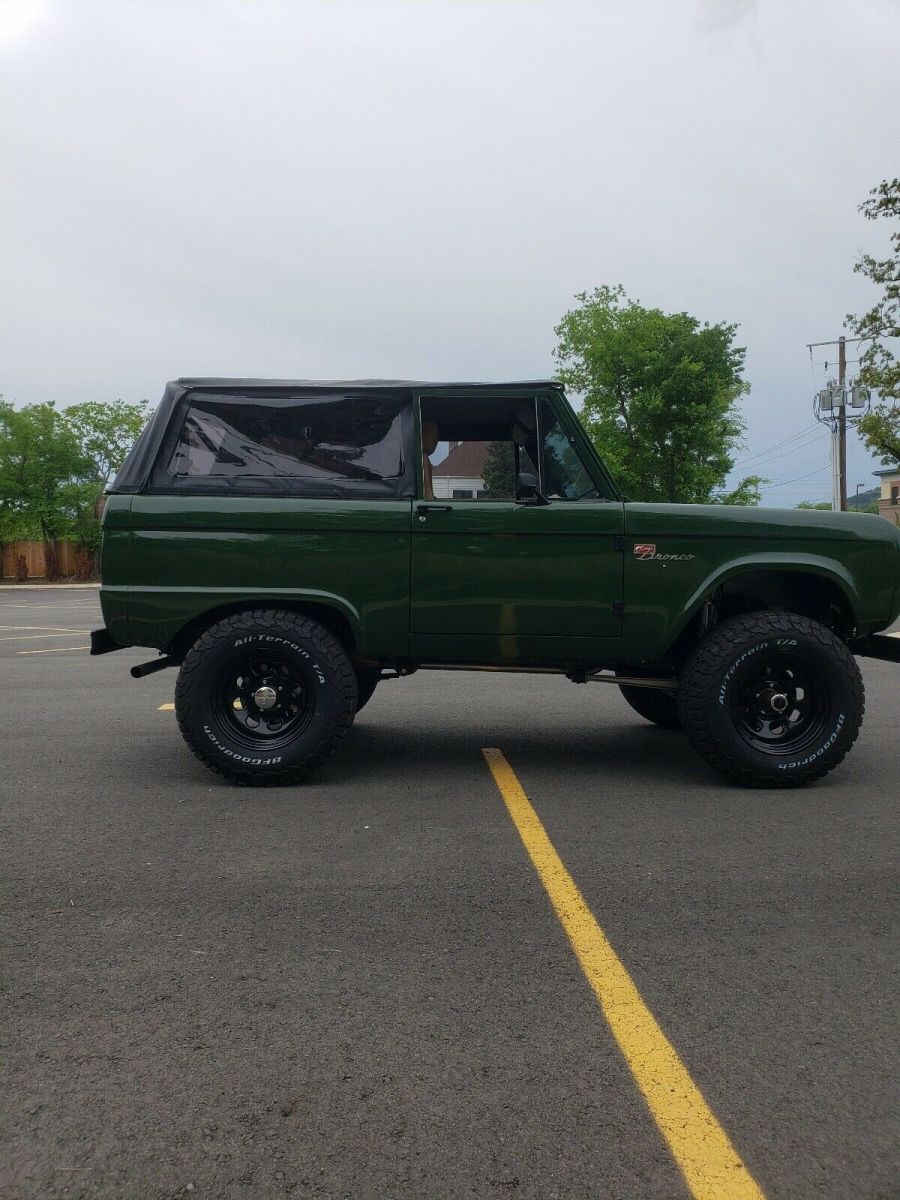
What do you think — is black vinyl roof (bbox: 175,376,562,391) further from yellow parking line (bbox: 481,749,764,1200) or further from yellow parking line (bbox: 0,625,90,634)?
yellow parking line (bbox: 0,625,90,634)

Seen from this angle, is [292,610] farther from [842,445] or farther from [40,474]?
[40,474]

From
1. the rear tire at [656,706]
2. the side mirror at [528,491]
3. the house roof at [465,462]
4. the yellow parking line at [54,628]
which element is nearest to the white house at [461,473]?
the house roof at [465,462]

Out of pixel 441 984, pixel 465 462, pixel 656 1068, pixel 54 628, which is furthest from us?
pixel 54 628

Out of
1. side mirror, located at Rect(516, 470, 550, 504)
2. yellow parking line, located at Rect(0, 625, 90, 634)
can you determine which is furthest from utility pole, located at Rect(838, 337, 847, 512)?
side mirror, located at Rect(516, 470, 550, 504)

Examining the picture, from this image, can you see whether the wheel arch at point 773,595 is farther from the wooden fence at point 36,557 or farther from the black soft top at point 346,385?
the wooden fence at point 36,557

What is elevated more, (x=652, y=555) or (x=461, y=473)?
(x=461, y=473)

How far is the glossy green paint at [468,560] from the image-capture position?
217 inches

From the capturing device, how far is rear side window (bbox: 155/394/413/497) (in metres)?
5.64

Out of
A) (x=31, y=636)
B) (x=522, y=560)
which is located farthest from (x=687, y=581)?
(x=31, y=636)

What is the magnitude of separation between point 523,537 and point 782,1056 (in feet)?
10.9

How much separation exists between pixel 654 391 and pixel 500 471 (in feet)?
143

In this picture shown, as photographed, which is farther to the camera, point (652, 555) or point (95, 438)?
point (95, 438)

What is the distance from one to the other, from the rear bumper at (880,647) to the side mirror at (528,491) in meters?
2.05

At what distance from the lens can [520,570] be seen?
18.1 ft
